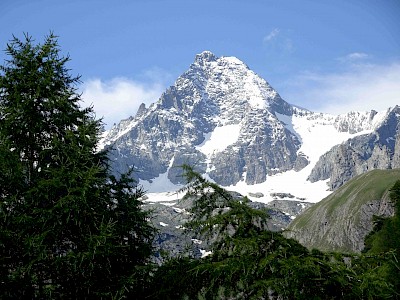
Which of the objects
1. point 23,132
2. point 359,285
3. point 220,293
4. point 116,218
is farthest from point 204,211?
point 23,132

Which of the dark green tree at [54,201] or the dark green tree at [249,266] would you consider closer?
the dark green tree at [249,266]

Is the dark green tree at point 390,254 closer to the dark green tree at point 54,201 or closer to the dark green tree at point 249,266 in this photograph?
the dark green tree at point 249,266

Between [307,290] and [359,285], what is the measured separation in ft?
3.46

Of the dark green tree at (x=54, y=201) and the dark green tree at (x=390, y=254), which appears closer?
the dark green tree at (x=390, y=254)

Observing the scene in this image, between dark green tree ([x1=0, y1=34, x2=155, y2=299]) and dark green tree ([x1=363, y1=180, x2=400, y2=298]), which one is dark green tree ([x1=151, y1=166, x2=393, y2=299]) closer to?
dark green tree ([x1=363, y1=180, x2=400, y2=298])

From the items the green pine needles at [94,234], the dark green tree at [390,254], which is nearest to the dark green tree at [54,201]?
the green pine needles at [94,234]

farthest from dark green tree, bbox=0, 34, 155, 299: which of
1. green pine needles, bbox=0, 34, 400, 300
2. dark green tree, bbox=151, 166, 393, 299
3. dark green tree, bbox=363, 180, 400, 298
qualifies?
A: dark green tree, bbox=363, 180, 400, 298

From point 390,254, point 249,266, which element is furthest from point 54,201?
point 390,254

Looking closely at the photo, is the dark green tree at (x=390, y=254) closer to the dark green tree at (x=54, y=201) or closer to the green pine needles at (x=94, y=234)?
the green pine needles at (x=94, y=234)

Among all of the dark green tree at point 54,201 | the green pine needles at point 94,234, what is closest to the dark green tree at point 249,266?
the green pine needles at point 94,234

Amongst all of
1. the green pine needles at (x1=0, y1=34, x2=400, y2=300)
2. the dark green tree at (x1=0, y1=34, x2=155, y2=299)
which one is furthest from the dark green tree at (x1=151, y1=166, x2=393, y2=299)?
the dark green tree at (x1=0, y1=34, x2=155, y2=299)

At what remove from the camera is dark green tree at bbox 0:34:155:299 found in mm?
11648

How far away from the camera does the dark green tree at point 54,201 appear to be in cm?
1165

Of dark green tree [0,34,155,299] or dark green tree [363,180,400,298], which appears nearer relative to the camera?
dark green tree [363,180,400,298]
